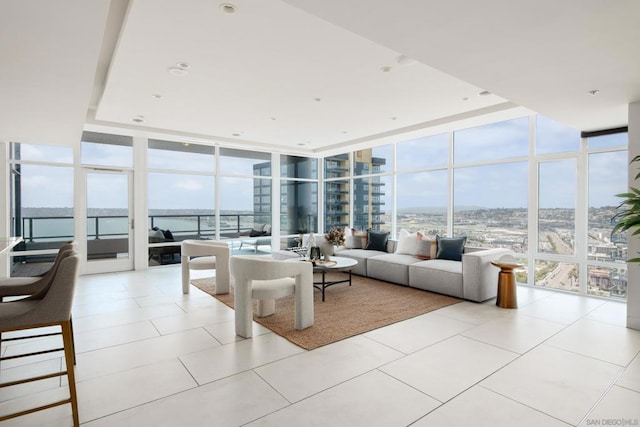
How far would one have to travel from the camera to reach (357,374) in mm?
2648

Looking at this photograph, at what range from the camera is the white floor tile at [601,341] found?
3.01m

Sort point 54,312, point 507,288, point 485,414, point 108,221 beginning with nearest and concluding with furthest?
point 54,312
point 485,414
point 507,288
point 108,221

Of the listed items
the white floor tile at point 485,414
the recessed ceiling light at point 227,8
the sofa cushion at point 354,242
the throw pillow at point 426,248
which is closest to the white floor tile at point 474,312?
the throw pillow at point 426,248

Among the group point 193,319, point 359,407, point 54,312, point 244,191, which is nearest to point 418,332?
point 359,407

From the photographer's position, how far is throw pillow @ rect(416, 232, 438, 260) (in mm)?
5773

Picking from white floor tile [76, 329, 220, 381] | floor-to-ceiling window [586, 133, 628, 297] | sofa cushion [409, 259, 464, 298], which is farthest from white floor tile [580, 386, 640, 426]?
floor-to-ceiling window [586, 133, 628, 297]

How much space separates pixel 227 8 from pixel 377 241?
520 centimetres

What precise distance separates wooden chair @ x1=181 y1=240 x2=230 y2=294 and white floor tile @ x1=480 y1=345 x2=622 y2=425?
3694 mm

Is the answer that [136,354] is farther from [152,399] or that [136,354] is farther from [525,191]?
[525,191]

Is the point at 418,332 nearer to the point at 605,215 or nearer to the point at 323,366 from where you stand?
the point at 323,366

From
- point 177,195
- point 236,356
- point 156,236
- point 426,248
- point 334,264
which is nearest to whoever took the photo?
point 236,356

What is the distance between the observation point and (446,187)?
265 inches

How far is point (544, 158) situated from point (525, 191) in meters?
0.58

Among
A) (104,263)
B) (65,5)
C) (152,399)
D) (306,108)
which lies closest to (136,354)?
(152,399)
